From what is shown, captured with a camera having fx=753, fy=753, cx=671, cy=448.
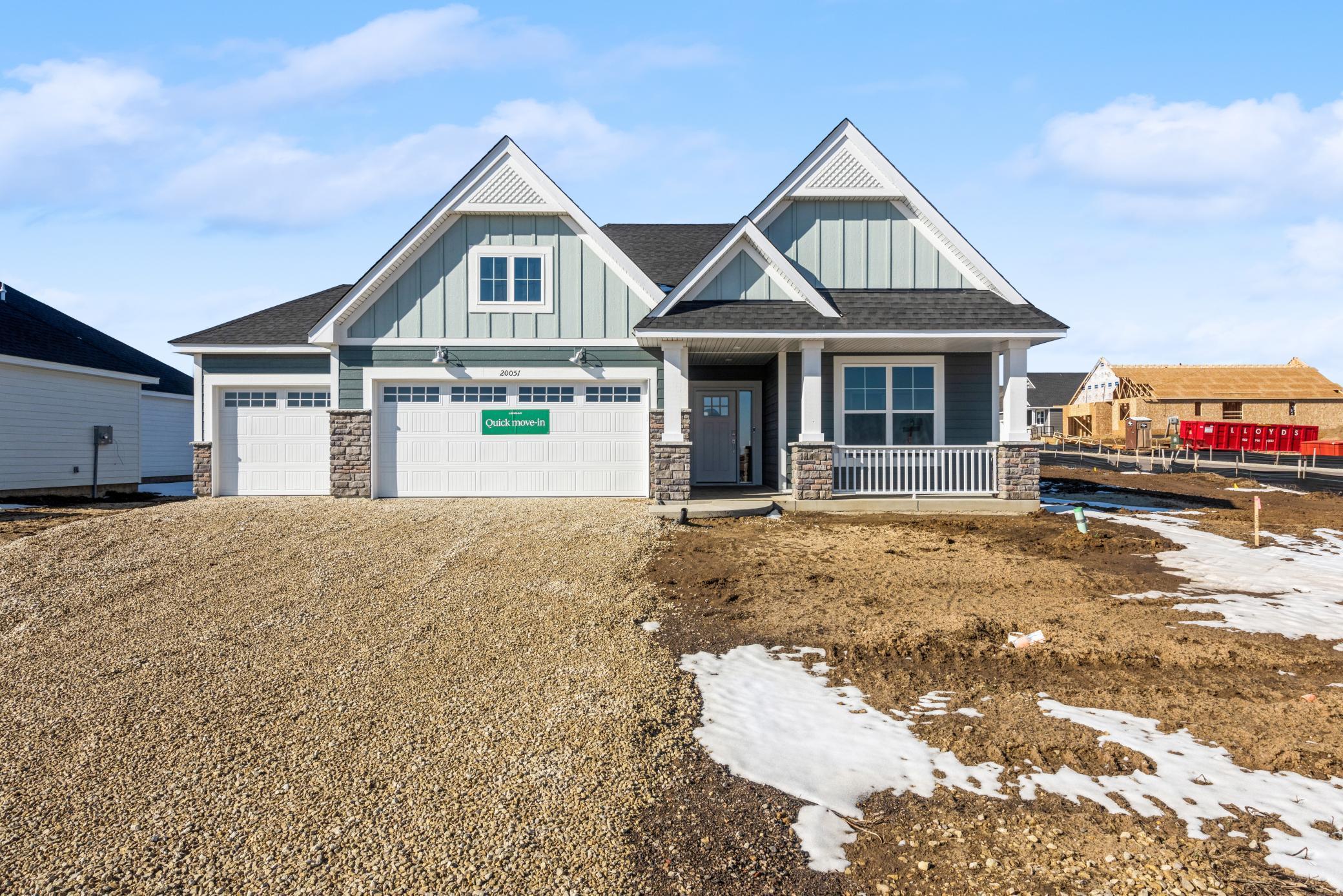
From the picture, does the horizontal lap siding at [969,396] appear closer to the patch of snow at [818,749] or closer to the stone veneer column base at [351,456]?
the patch of snow at [818,749]

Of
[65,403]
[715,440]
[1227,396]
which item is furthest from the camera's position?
[1227,396]

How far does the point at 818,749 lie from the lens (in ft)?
14.1

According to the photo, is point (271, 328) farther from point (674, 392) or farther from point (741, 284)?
point (741, 284)

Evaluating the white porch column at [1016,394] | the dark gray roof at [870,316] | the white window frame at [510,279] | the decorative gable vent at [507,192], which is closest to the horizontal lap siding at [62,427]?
the white window frame at [510,279]

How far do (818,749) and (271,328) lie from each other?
1487 centimetres

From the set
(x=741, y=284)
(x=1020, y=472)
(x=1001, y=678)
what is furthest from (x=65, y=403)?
(x=1020, y=472)

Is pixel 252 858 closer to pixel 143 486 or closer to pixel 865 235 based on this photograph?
pixel 865 235

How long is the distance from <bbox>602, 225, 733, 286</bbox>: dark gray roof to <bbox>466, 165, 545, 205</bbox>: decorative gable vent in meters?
2.36

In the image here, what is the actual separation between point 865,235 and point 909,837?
511 inches

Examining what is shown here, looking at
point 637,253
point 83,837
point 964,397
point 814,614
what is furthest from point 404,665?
point 637,253

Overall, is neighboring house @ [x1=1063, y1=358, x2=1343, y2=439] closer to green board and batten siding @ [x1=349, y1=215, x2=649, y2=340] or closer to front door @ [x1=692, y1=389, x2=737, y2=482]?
front door @ [x1=692, y1=389, x2=737, y2=482]

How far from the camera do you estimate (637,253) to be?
59.2ft

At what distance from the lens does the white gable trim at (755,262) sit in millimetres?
13383

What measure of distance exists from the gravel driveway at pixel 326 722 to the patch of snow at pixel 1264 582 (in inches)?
215
